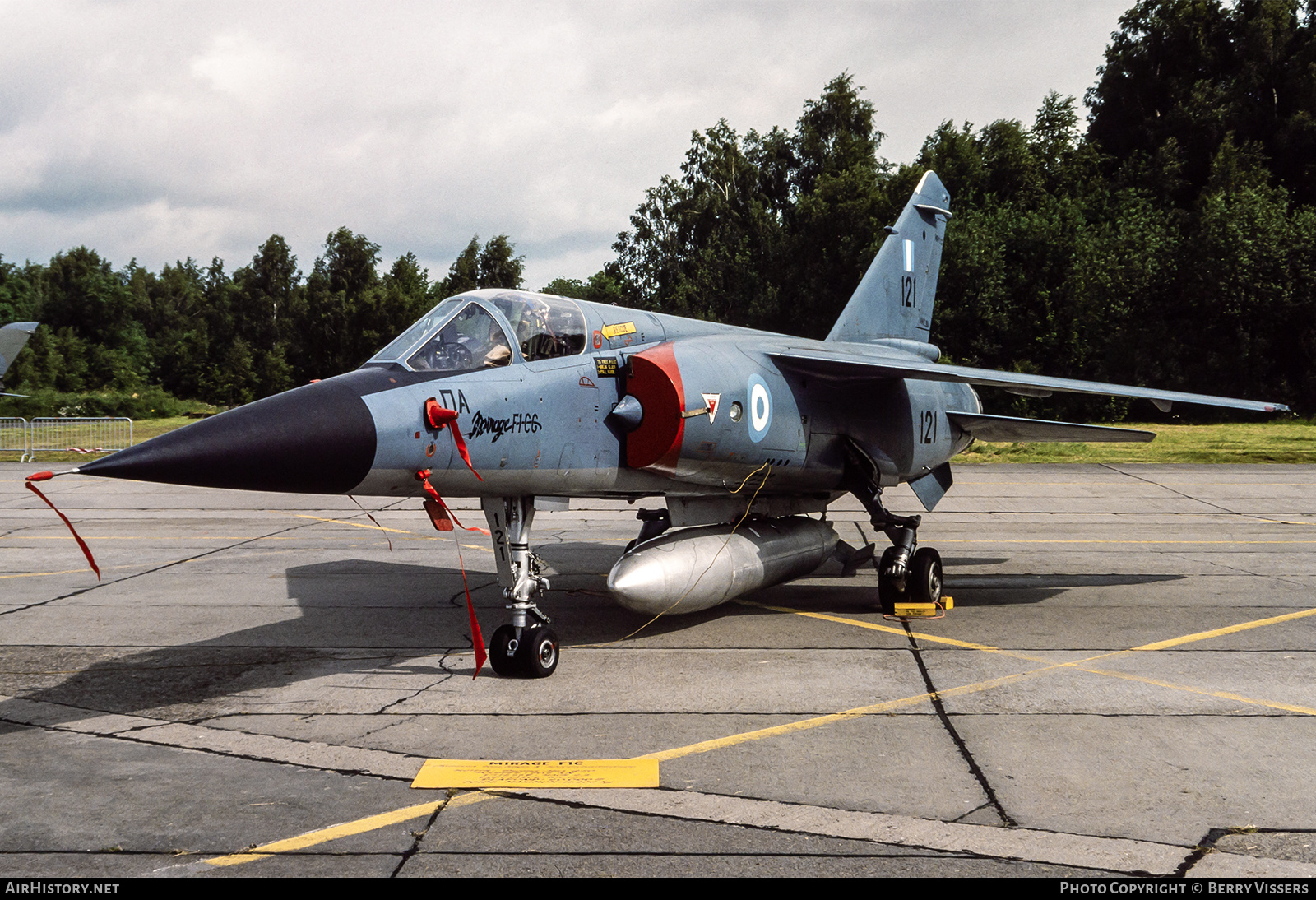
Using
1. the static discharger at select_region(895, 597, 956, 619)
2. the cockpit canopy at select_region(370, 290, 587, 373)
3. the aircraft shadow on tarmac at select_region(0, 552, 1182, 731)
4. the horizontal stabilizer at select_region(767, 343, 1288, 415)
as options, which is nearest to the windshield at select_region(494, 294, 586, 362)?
the cockpit canopy at select_region(370, 290, 587, 373)

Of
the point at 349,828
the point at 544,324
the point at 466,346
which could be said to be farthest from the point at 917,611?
the point at 349,828

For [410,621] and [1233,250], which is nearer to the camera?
Answer: [410,621]

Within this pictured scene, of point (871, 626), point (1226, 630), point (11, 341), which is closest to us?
point (1226, 630)

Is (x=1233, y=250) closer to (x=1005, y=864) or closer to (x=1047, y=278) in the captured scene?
(x=1047, y=278)

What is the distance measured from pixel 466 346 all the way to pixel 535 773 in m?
3.37

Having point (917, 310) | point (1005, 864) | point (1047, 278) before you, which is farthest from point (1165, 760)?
point (1047, 278)

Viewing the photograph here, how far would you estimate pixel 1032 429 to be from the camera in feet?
42.1

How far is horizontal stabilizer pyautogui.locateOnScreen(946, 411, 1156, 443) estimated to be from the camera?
12.5 metres

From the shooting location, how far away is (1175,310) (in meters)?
47.4

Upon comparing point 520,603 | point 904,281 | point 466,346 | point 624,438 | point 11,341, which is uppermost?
point 11,341

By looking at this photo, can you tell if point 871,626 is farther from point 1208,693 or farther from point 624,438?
point 624,438

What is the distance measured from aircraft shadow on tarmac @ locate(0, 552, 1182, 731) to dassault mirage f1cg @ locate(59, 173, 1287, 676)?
0.82 m

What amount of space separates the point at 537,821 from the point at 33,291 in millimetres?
92034
